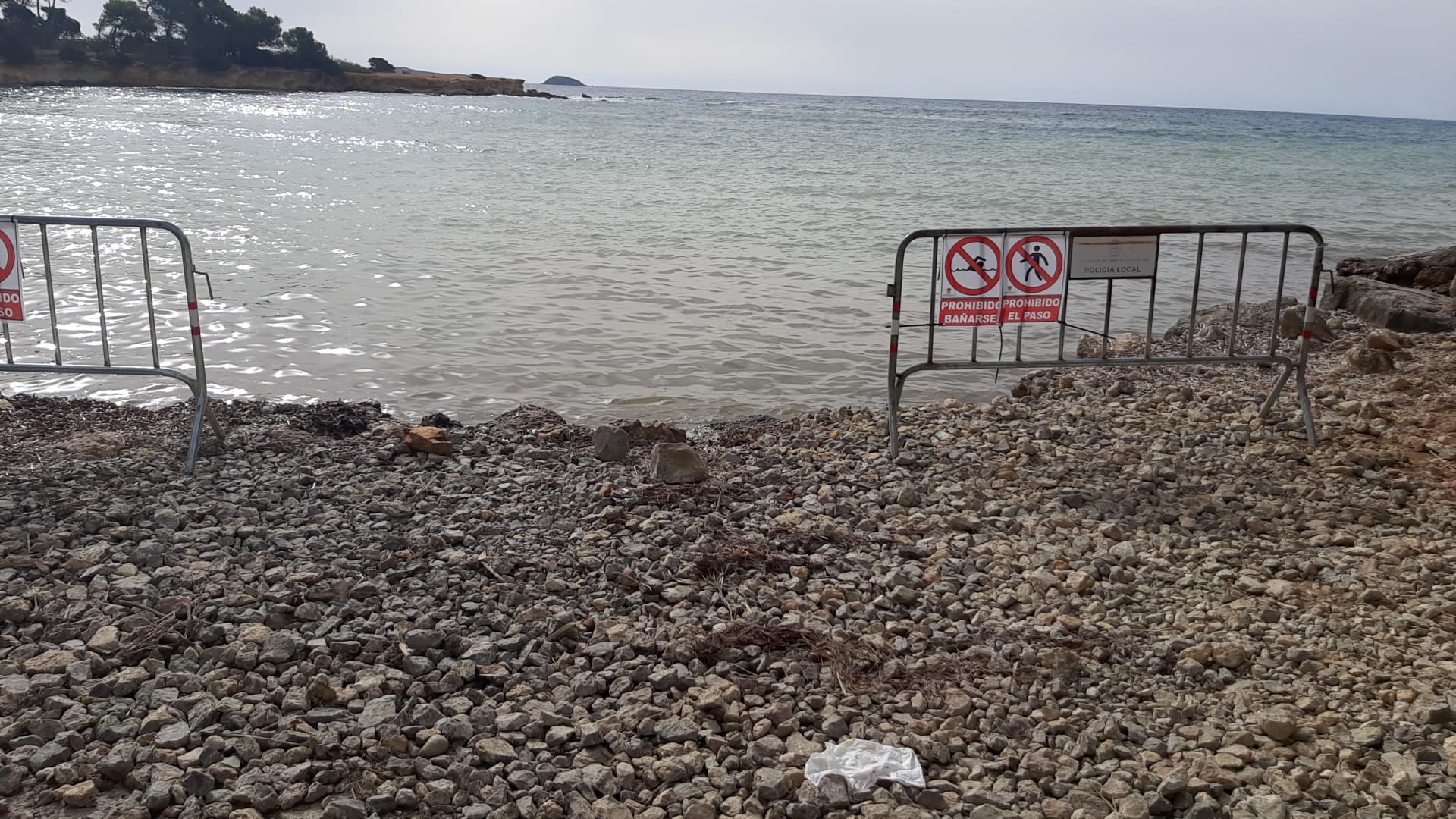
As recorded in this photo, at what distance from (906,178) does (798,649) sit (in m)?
26.1

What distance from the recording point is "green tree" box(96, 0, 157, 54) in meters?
105

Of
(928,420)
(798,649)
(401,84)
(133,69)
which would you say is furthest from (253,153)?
(401,84)

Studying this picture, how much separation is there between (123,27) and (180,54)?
5672 mm

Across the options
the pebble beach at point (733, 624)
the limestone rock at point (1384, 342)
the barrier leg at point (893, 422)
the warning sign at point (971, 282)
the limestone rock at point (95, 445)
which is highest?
the warning sign at point (971, 282)

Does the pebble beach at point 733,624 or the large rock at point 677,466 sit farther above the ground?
the large rock at point 677,466

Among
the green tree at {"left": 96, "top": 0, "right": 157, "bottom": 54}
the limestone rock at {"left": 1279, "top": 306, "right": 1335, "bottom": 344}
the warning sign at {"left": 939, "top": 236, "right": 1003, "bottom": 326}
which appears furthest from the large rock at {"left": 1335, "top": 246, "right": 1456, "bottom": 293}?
the green tree at {"left": 96, "top": 0, "right": 157, "bottom": 54}

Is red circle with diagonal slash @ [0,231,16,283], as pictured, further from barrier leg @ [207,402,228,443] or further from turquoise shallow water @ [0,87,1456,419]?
turquoise shallow water @ [0,87,1456,419]

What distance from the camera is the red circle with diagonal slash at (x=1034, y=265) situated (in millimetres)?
6387

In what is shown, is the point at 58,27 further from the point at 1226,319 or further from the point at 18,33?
the point at 1226,319

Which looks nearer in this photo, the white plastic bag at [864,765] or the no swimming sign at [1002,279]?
the white plastic bag at [864,765]

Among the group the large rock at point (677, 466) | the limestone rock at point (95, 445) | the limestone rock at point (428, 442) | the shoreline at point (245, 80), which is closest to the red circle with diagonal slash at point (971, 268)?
the large rock at point (677, 466)

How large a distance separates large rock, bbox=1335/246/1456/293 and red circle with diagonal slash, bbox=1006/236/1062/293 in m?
8.92

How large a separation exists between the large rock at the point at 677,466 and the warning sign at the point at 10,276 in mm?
3973

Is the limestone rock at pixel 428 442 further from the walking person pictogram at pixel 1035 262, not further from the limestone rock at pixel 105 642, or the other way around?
the walking person pictogram at pixel 1035 262
